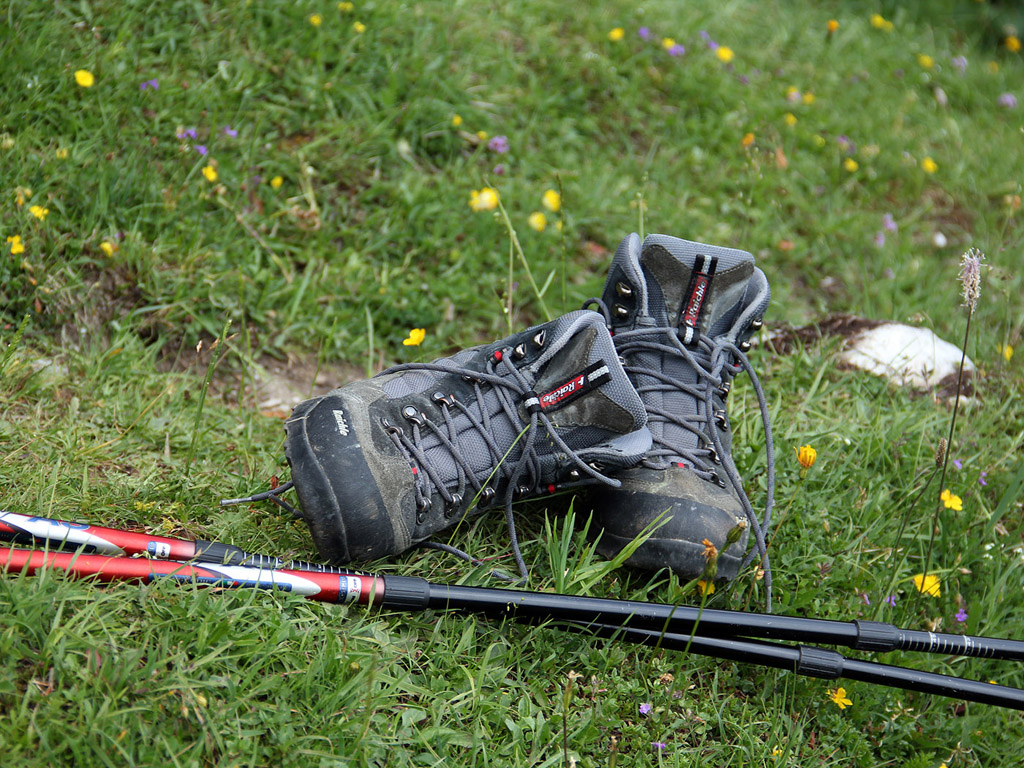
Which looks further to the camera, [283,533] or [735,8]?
[735,8]

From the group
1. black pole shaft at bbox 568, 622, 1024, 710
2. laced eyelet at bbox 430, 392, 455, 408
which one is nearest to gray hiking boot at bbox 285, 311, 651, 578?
laced eyelet at bbox 430, 392, 455, 408

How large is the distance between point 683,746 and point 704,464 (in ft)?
2.41

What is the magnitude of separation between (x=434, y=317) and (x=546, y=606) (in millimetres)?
1424

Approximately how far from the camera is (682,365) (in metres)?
2.39

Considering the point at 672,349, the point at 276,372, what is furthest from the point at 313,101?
the point at 672,349

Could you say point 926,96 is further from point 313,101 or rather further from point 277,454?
point 277,454

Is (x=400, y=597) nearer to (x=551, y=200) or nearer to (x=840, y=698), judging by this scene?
(x=840, y=698)

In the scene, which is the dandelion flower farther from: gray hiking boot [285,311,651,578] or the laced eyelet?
the laced eyelet

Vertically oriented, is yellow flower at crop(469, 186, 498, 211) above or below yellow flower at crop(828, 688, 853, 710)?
above

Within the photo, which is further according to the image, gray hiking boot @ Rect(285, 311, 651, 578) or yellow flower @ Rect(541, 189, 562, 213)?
yellow flower @ Rect(541, 189, 562, 213)

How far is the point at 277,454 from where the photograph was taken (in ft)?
7.82

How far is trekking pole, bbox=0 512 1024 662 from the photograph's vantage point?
176 centimetres

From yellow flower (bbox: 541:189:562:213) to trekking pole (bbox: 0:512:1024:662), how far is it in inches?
68.2

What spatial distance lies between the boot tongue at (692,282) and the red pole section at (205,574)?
1.18 metres
